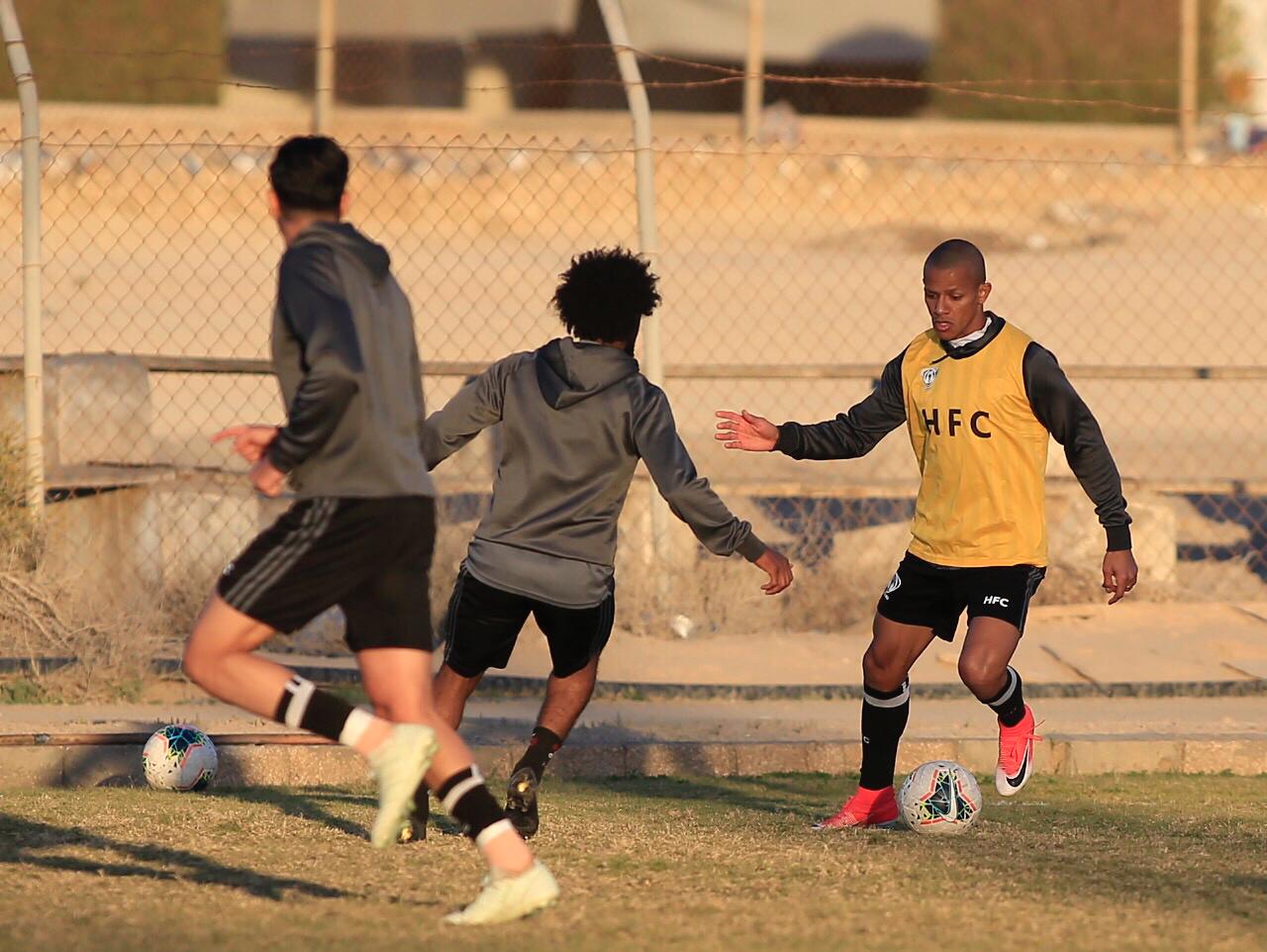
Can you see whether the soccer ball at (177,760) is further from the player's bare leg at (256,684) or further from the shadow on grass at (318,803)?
the player's bare leg at (256,684)

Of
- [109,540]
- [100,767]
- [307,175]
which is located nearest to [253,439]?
[307,175]

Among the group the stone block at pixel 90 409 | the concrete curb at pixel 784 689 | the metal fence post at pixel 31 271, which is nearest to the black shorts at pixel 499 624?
the concrete curb at pixel 784 689

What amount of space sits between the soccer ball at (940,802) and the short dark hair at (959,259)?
1.46 metres

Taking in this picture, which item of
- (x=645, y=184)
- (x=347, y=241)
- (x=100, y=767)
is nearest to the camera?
(x=347, y=241)

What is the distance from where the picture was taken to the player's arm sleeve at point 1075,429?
6051 mm

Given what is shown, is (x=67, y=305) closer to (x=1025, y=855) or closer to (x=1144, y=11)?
(x=1025, y=855)

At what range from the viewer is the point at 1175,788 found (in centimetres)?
726

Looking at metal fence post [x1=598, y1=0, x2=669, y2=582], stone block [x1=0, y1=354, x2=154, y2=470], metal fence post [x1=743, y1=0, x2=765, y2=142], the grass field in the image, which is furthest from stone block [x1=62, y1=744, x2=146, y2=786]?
metal fence post [x1=743, y1=0, x2=765, y2=142]

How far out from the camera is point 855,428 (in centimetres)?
652

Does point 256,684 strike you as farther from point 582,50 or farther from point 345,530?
point 582,50

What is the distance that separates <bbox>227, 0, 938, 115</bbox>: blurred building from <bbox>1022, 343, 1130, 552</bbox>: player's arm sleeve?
24137 millimetres

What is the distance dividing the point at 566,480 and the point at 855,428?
1.21m

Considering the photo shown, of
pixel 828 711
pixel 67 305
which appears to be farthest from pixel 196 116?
pixel 828 711

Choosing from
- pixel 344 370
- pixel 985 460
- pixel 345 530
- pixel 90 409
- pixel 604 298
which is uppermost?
pixel 604 298
